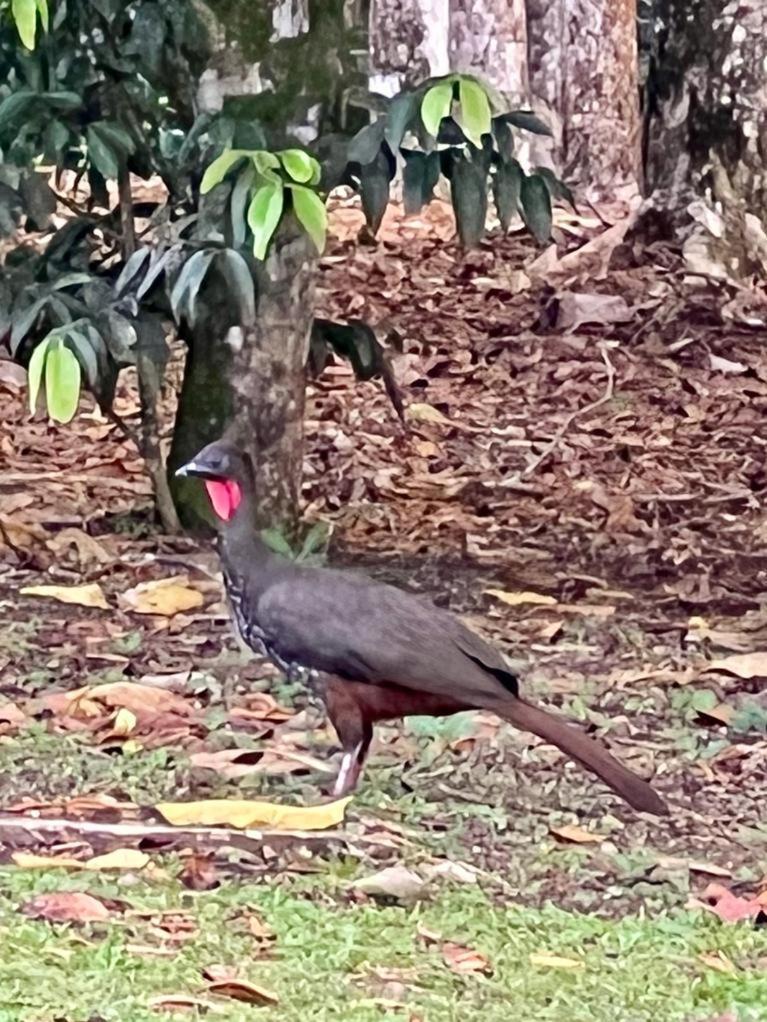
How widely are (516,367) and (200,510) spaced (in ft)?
10.8

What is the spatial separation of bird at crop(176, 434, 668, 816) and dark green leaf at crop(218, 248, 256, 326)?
0.63 metres

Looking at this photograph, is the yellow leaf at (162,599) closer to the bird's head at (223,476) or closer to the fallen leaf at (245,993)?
the bird's head at (223,476)

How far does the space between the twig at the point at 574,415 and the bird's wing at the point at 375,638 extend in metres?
3.23

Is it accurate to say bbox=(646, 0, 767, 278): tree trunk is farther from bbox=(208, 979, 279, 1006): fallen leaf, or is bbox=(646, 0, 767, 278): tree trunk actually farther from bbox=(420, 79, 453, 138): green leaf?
bbox=(208, 979, 279, 1006): fallen leaf

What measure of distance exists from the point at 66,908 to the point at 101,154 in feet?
7.06

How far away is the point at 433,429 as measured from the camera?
855cm

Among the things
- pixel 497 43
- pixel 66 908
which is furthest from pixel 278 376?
pixel 497 43

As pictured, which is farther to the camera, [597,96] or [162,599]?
[597,96]

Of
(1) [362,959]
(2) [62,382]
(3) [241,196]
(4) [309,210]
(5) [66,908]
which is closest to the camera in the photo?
(1) [362,959]

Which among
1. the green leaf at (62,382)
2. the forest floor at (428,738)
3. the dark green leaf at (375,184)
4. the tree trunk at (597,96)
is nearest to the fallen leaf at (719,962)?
the forest floor at (428,738)

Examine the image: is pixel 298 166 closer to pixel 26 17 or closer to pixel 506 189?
pixel 26 17

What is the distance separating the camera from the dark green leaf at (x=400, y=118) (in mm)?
4910

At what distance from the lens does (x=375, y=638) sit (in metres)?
4.50

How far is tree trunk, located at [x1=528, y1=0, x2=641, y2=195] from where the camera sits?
477 inches
